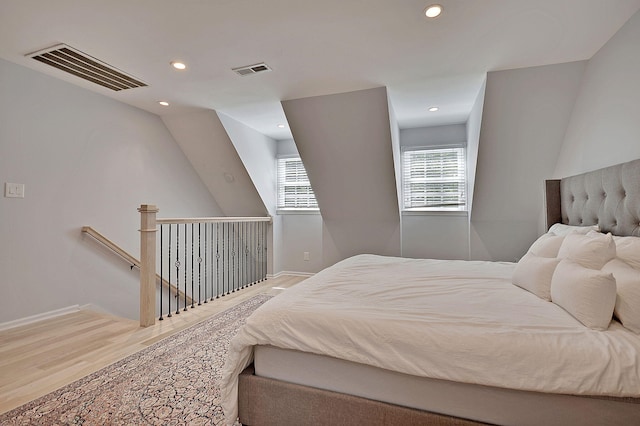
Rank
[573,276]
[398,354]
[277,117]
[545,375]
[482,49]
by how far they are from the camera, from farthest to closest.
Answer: [277,117], [482,49], [573,276], [398,354], [545,375]

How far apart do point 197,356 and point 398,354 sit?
63.8 inches

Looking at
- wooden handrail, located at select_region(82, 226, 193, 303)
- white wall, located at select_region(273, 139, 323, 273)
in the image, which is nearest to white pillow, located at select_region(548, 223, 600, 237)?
white wall, located at select_region(273, 139, 323, 273)

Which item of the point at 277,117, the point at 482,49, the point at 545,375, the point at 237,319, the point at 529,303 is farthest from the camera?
the point at 277,117

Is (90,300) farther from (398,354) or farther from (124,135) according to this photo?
(398,354)

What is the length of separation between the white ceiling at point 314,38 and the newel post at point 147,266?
1333 mm

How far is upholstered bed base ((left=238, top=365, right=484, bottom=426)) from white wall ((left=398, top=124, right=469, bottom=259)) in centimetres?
340

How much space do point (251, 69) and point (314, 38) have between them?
2.45ft

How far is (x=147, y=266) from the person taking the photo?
2781 mm

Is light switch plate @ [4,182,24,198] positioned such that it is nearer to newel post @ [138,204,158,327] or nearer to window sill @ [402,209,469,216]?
newel post @ [138,204,158,327]

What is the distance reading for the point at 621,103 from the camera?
2.11m

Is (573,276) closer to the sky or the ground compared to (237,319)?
closer to the sky

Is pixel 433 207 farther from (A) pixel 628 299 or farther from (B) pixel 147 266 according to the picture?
(B) pixel 147 266

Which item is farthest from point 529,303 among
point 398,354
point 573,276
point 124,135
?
point 124,135

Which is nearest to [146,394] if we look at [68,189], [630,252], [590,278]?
[590,278]
